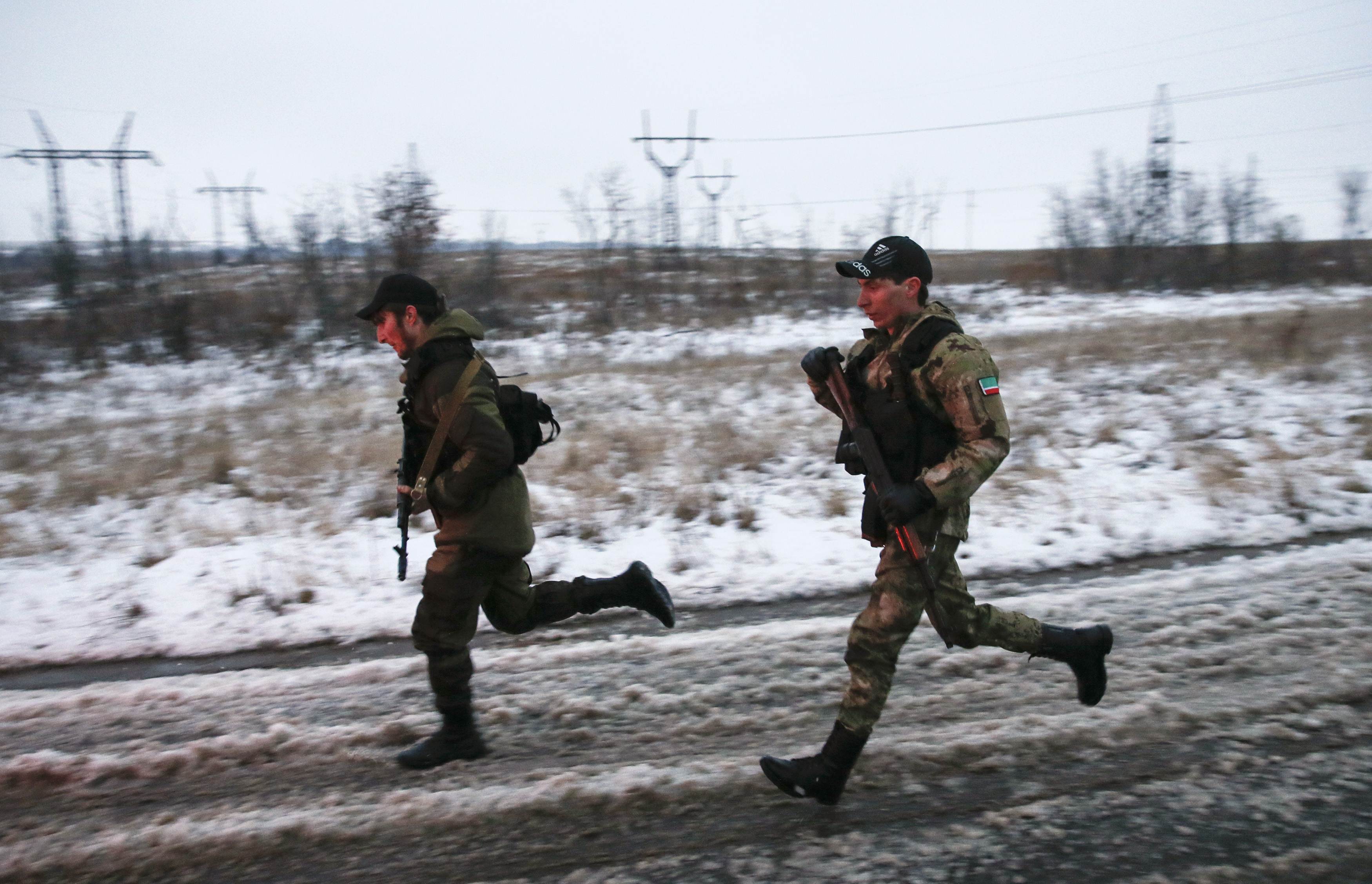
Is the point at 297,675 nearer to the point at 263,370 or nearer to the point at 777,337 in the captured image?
the point at 263,370

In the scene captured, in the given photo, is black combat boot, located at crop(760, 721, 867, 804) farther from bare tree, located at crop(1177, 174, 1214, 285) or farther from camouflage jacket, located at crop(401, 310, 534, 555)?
bare tree, located at crop(1177, 174, 1214, 285)

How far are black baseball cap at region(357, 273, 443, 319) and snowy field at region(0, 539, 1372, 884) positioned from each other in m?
1.71

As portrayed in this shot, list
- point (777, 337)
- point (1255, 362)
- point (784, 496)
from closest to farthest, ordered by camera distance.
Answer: point (784, 496) < point (1255, 362) < point (777, 337)

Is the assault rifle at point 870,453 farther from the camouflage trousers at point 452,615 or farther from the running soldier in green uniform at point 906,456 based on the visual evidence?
the camouflage trousers at point 452,615

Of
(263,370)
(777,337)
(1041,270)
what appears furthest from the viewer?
(1041,270)

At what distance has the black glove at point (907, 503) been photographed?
306cm

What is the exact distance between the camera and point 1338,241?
27.2 meters

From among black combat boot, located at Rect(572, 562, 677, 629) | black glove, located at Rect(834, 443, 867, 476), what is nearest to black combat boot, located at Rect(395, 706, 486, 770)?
black combat boot, located at Rect(572, 562, 677, 629)

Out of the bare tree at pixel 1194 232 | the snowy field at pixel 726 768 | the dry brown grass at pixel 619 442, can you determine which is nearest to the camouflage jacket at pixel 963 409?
the snowy field at pixel 726 768

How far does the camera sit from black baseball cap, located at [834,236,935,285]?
321cm

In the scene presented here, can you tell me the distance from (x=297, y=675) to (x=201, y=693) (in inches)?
16.6

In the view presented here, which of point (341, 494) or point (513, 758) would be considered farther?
point (341, 494)

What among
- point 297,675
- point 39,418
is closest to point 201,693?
point 297,675

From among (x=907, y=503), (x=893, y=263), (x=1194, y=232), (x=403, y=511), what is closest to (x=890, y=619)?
(x=907, y=503)
